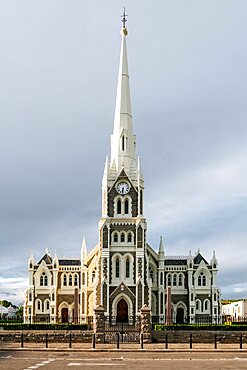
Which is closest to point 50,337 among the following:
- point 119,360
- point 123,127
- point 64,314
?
point 119,360

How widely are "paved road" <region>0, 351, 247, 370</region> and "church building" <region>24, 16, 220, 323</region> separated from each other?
27842 mm

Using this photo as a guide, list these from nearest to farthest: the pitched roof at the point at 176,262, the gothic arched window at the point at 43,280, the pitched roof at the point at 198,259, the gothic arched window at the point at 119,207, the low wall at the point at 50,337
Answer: the low wall at the point at 50,337 → the gothic arched window at the point at 119,207 → the pitched roof at the point at 176,262 → the gothic arched window at the point at 43,280 → the pitched roof at the point at 198,259

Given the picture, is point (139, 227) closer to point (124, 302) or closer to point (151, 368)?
point (124, 302)

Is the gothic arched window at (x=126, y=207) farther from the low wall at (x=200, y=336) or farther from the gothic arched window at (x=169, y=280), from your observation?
the low wall at (x=200, y=336)

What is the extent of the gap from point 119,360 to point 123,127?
1662 inches

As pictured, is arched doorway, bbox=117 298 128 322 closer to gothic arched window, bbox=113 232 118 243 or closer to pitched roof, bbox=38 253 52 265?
gothic arched window, bbox=113 232 118 243

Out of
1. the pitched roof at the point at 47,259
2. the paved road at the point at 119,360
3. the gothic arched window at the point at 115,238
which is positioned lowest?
the paved road at the point at 119,360

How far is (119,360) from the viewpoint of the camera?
26.1 meters

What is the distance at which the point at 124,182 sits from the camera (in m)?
62.3

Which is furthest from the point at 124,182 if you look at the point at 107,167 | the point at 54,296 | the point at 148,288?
the point at 54,296

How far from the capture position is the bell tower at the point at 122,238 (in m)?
59.0

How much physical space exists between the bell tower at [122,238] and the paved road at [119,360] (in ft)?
94.7

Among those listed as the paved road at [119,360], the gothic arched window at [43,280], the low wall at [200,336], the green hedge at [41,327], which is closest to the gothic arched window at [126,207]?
the gothic arched window at [43,280]

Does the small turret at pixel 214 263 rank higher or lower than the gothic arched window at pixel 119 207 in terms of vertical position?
lower
